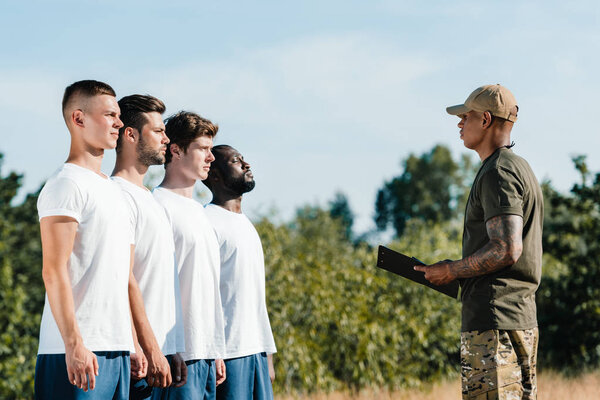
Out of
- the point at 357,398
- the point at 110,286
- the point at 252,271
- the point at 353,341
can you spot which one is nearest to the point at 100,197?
the point at 110,286

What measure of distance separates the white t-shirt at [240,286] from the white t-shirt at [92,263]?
1.39 meters

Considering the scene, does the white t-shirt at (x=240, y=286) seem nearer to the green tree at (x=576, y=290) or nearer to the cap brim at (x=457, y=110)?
the cap brim at (x=457, y=110)

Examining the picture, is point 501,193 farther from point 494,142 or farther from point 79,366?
point 79,366

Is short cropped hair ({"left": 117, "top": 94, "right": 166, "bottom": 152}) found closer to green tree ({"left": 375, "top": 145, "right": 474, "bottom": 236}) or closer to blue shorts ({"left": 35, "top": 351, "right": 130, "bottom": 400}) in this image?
blue shorts ({"left": 35, "top": 351, "right": 130, "bottom": 400})

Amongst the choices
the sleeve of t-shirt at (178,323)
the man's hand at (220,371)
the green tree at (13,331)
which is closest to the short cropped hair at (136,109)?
the sleeve of t-shirt at (178,323)

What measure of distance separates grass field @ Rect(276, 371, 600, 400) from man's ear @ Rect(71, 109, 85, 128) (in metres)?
6.11

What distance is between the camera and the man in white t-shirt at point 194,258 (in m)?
4.19

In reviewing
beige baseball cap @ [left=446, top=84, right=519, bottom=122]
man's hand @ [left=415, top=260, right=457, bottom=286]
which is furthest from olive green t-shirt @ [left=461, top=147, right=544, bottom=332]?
beige baseball cap @ [left=446, top=84, right=519, bottom=122]

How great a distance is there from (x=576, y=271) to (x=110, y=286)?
9.67 metres

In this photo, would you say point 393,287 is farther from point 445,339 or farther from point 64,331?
point 64,331

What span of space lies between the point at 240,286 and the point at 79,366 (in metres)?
1.82

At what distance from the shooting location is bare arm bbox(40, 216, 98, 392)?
121 inches

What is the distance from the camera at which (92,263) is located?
130 inches

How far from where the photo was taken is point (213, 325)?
4.34 m
